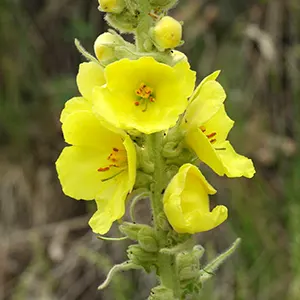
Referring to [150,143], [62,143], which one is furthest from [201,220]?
[62,143]

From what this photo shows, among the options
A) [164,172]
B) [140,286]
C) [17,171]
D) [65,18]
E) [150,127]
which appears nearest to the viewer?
[150,127]

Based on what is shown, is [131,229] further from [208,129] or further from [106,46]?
[106,46]

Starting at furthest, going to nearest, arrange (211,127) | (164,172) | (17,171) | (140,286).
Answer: (17,171)
(140,286)
(211,127)
(164,172)

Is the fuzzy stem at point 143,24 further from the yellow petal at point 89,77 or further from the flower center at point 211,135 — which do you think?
the flower center at point 211,135

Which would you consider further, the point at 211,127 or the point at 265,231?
the point at 265,231

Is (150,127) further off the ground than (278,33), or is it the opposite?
(150,127)

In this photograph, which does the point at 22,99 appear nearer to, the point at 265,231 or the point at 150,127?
the point at 265,231

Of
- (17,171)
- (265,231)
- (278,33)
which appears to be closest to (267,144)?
(265,231)

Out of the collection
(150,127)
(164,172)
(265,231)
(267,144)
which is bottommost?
(265,231)
